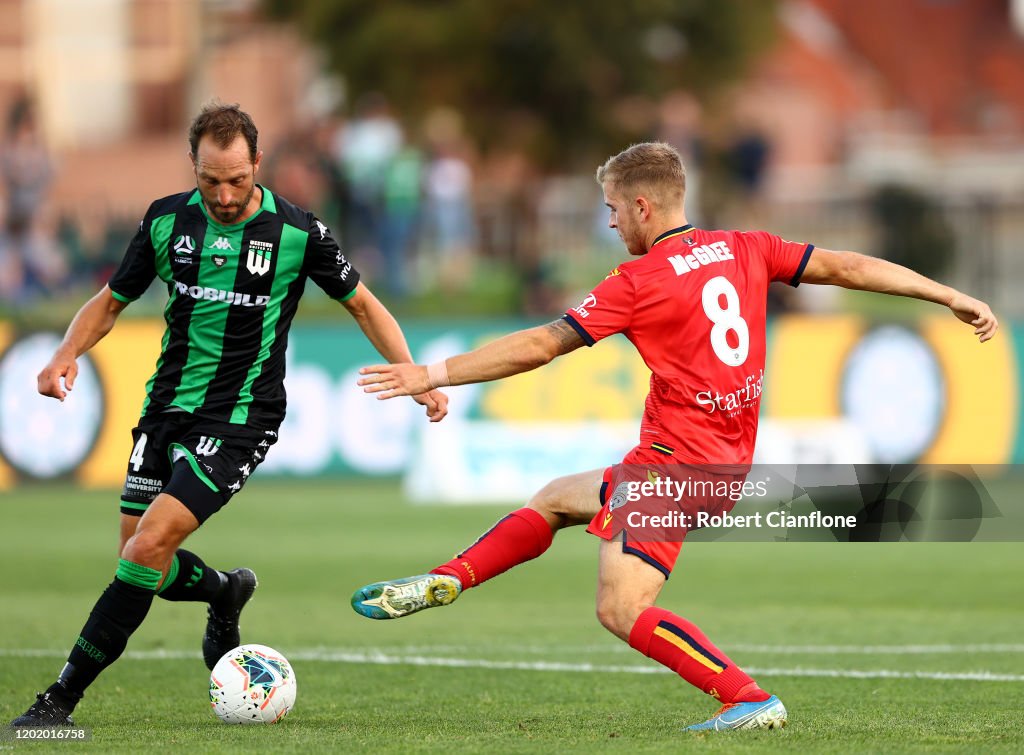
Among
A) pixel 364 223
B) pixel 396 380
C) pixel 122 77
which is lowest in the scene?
pixel 396 380

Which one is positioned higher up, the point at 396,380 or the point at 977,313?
the point at 977,313

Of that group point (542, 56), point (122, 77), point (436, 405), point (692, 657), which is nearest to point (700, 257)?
point (436, 405)

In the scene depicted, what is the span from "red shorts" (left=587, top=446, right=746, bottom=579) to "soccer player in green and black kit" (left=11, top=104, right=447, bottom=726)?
0.95 metres

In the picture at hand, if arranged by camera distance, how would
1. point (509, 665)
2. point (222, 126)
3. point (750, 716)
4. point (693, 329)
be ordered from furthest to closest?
point (509, 665), point (222, 126), point (693, 329), point (750, 716)

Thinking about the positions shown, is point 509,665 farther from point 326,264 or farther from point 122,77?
point 122,77

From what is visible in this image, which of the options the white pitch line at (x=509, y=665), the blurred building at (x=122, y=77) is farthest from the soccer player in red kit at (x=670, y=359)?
the blurred building at (x=122, y=77)

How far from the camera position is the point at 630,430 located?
1627cm

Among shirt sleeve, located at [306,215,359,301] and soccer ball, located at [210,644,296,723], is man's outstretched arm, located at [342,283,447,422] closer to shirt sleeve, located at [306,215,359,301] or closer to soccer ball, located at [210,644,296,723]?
shirt sleeve, located at [306,215,359,301]

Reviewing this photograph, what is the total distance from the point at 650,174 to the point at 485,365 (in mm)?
961

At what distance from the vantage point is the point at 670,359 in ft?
20.8

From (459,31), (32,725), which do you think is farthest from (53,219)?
(32,725)

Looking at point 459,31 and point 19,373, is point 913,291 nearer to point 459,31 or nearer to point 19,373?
point 19,373

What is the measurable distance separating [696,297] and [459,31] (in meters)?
22.7

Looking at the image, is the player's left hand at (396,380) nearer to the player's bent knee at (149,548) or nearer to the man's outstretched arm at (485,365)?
the man's outstretched arm at (485,365)
